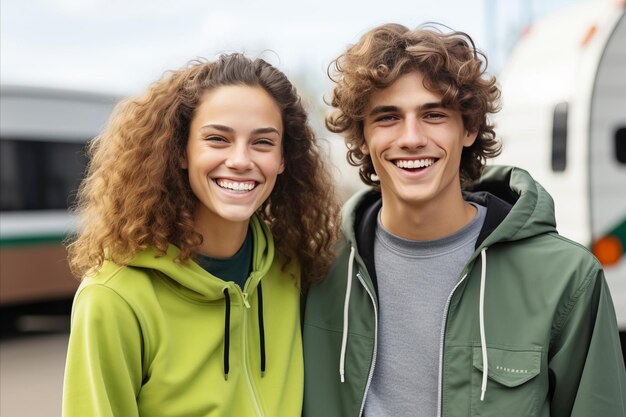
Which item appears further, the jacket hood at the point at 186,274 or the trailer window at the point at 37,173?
the trailer window at the point at 37,173

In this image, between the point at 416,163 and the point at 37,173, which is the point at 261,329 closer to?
the point at 416,163

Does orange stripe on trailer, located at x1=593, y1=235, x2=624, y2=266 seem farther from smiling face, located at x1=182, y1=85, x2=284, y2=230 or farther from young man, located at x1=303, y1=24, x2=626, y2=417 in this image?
smiling face, located at x1=182, y1=85, x2=284, y2=230

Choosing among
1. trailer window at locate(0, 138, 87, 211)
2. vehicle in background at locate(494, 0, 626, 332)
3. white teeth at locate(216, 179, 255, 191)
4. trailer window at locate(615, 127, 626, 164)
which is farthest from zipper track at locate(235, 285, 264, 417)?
trailer window at locate(0, 138, 87, 211)

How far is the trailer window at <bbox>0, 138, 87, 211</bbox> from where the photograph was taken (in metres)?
9.55

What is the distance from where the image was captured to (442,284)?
2770 mm

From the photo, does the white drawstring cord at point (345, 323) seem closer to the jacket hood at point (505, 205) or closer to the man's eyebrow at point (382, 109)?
the jacket hood at point (505, 205)

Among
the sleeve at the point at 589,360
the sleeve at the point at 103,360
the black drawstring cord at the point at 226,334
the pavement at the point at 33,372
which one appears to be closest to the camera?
the sleeve at the point at 103,360

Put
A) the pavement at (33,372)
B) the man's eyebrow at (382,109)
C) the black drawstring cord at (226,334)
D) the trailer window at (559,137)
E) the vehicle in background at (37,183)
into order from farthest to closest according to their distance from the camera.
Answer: the vehicle in background at (37,183)
the pavement at (33,372)
the trailer window at (559,137)
the man's eyebrow at (382,109)
the black drawstring cord at (226,334)

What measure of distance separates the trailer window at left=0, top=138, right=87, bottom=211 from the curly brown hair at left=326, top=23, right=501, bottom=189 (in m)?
7.04

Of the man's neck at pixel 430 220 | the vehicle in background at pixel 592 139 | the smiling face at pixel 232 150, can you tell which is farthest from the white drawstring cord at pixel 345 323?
the vehicle in background at pixel 592 139

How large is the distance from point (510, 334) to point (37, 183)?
8.37m

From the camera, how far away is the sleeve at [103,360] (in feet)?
7.64

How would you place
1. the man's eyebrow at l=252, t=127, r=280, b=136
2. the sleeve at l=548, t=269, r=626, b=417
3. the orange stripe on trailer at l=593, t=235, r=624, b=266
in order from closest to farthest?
the sleeve at l=548, t=269, r=626, b=417 → the man's eyebrow at l=252, t=127, r=280, b=136 → the orange stripe on trailer at l=593, t=235, r=624, b=266

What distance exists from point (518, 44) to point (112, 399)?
604cm
